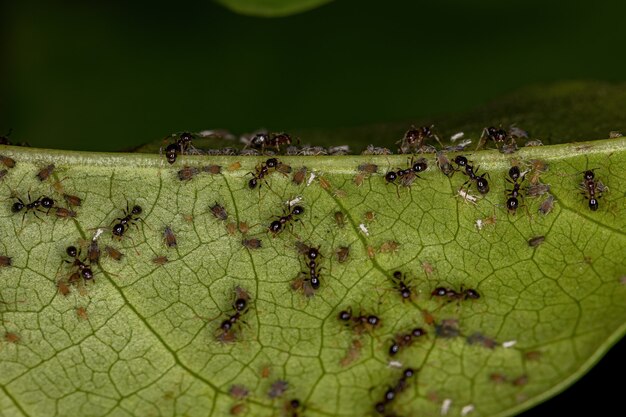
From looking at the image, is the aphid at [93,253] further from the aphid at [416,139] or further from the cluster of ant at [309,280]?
the aphid at [416,139]

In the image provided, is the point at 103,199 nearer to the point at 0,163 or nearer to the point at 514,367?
the point at 0,163

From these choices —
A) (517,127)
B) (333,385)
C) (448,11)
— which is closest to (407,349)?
(333,385)

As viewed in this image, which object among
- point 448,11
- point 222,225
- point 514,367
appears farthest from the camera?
point 448,11

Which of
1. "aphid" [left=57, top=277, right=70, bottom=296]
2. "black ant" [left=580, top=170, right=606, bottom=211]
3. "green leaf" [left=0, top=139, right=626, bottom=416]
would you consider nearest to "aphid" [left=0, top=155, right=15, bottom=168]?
"green leaf" [left=0, top=139, right=626, bottom=416]

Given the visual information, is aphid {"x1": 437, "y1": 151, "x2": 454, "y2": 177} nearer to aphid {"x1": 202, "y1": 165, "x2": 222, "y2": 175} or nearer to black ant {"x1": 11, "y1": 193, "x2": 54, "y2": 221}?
aphid {"x1": 202, "y1": 165, "x2": 222, "y2": 175}

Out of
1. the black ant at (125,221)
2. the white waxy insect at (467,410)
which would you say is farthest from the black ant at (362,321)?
the black ant at (125,221)
